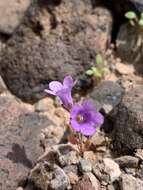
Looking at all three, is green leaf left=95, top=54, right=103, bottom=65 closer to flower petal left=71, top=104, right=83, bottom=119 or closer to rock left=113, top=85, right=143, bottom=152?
rock left=113, top=85, right=143, bottom=152

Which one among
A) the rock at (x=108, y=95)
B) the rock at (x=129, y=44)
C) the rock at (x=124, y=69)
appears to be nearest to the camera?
the rock at (x=108, y=95)

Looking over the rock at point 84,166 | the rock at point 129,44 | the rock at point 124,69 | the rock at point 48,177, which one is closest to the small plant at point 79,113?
the rock at point 84,166

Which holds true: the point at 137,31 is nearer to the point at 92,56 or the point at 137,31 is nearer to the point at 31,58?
the point at 92,56

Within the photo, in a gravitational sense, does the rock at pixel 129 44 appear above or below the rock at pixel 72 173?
above

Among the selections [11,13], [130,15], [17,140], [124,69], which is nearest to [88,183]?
[17,140]

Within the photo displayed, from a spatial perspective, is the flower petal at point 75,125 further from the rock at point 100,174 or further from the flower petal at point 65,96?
the rock at point 100,174

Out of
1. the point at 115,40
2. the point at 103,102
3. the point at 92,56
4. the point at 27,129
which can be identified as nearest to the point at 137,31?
the point at 115,40

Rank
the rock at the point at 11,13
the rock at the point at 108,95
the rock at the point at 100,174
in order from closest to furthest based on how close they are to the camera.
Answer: the rock at the point at 100,174 < the rock at the point at 108,95 < the rock at the point at 11,13
